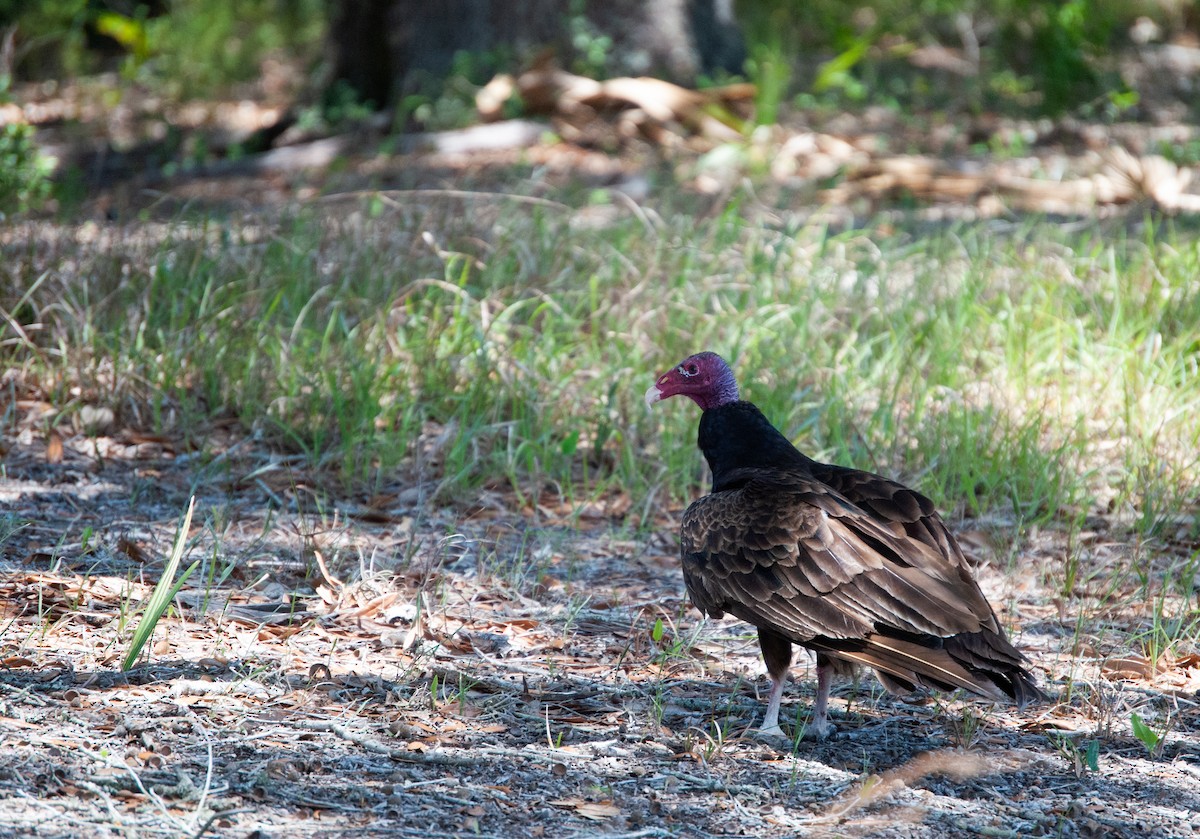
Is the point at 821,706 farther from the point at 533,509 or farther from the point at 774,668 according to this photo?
the point at 533,509

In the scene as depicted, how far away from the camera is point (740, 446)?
3543 millimetres

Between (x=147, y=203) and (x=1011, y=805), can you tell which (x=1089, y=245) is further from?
(x=147, y=203)

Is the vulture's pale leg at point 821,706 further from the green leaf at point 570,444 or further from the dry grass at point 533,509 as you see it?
the green leaf at point 570,444

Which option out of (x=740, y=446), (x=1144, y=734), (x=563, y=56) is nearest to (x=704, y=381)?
(x=740, y=446)

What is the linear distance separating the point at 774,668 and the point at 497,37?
7.42 m

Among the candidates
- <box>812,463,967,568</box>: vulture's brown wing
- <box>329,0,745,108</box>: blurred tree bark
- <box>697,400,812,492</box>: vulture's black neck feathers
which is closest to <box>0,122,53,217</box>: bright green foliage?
<box>329,0,745,108</box>: blurred tree bark

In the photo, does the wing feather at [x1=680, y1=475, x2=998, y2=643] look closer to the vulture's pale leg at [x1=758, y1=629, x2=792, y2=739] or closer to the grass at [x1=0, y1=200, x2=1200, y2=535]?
the vulture's pale leg at [x1=758, y1=629, x2=792, y2=739]

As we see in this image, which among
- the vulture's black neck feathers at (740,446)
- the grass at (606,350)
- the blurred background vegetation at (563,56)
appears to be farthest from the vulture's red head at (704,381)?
the blurred background vegetation at (563,56)

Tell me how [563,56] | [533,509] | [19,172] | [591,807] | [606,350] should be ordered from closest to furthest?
1. [591,807]
2. [533,509]
3. [606,350]
4. [19,172]
5. [563,56]

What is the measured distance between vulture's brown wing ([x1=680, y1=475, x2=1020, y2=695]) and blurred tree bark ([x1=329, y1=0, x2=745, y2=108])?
680 cm

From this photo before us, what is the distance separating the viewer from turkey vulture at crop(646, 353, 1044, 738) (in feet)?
9.16

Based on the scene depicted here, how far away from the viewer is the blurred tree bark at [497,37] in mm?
9414

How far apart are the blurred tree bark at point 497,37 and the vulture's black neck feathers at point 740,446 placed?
620 cm

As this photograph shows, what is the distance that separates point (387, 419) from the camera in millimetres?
4848
